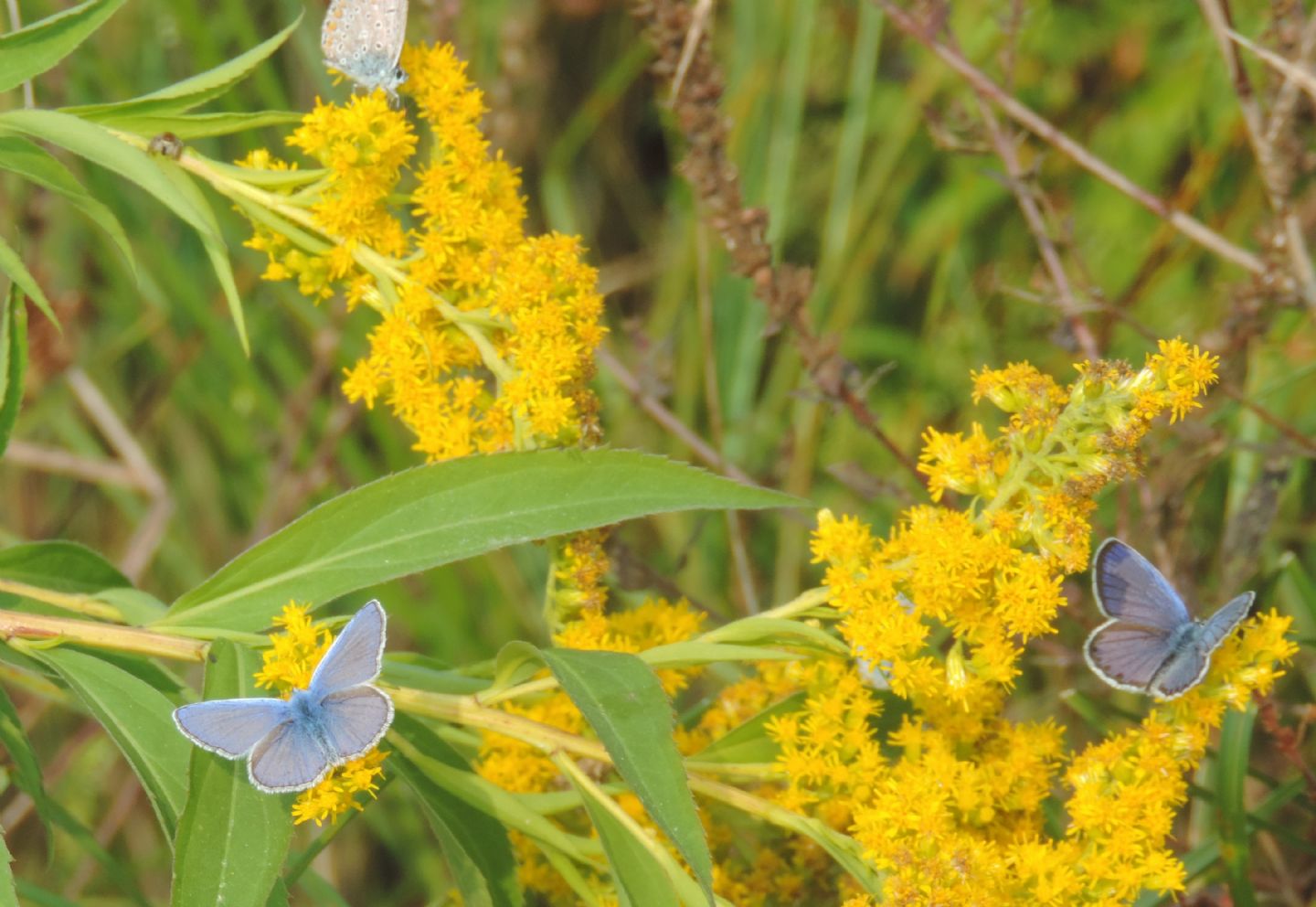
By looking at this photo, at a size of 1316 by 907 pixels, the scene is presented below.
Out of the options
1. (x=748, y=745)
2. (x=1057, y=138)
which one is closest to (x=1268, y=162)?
(x=1057, y=138)

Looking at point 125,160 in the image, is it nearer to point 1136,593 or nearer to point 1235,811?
point 1136,593

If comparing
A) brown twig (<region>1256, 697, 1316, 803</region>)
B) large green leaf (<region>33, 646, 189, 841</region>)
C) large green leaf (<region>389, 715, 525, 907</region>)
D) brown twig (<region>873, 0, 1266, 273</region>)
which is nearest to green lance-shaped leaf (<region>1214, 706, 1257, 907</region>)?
brown twig (<region>1256, 697, 1316, 803</region>)

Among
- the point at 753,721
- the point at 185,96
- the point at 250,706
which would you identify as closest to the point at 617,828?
the point at 753,721

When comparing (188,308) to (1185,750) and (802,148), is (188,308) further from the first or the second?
(1185,750)

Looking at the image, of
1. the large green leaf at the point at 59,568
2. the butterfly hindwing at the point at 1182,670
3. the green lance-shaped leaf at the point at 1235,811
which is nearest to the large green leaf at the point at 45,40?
the large green leaf at the point at 59,568

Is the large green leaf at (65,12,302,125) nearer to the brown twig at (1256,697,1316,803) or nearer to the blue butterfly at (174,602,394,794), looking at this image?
the blue butterfly at (174,602,394,794)

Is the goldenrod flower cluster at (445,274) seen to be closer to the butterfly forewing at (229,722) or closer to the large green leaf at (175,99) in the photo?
the large green leaf at (175,99)
